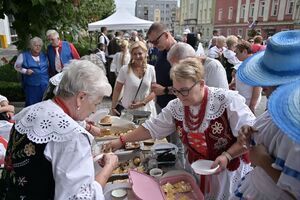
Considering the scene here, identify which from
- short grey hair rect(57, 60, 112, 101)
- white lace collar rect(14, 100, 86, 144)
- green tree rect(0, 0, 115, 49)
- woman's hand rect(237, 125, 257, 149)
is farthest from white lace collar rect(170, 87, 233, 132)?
green tree rect(0, 0, 115, 49)

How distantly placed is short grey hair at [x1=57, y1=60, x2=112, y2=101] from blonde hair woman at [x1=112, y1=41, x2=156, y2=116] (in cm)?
188

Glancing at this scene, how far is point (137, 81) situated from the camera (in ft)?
10.5

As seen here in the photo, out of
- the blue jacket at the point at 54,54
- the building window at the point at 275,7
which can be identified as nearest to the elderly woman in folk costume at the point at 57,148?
the blue jacket at the point at 54,54

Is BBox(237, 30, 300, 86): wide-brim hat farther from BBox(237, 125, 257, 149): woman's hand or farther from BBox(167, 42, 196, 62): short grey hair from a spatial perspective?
BBox(167, 42, 196, 62): short grey hair

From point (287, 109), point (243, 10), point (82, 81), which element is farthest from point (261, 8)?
point (287, 109)

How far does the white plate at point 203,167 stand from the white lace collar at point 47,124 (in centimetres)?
73

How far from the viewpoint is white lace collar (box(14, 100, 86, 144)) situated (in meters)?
1.11

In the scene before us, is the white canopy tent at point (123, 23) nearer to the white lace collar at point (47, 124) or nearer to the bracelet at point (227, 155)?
the bracelet at point (227, 155)

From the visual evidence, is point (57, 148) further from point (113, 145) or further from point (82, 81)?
point (113, 145)

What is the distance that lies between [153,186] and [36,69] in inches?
146

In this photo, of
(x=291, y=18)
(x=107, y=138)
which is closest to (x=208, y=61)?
(x=107, y=138)

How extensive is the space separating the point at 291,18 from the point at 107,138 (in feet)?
Answer: 112

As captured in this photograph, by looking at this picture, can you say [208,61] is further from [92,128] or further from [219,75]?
[92,128]

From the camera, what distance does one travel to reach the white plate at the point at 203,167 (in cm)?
150
